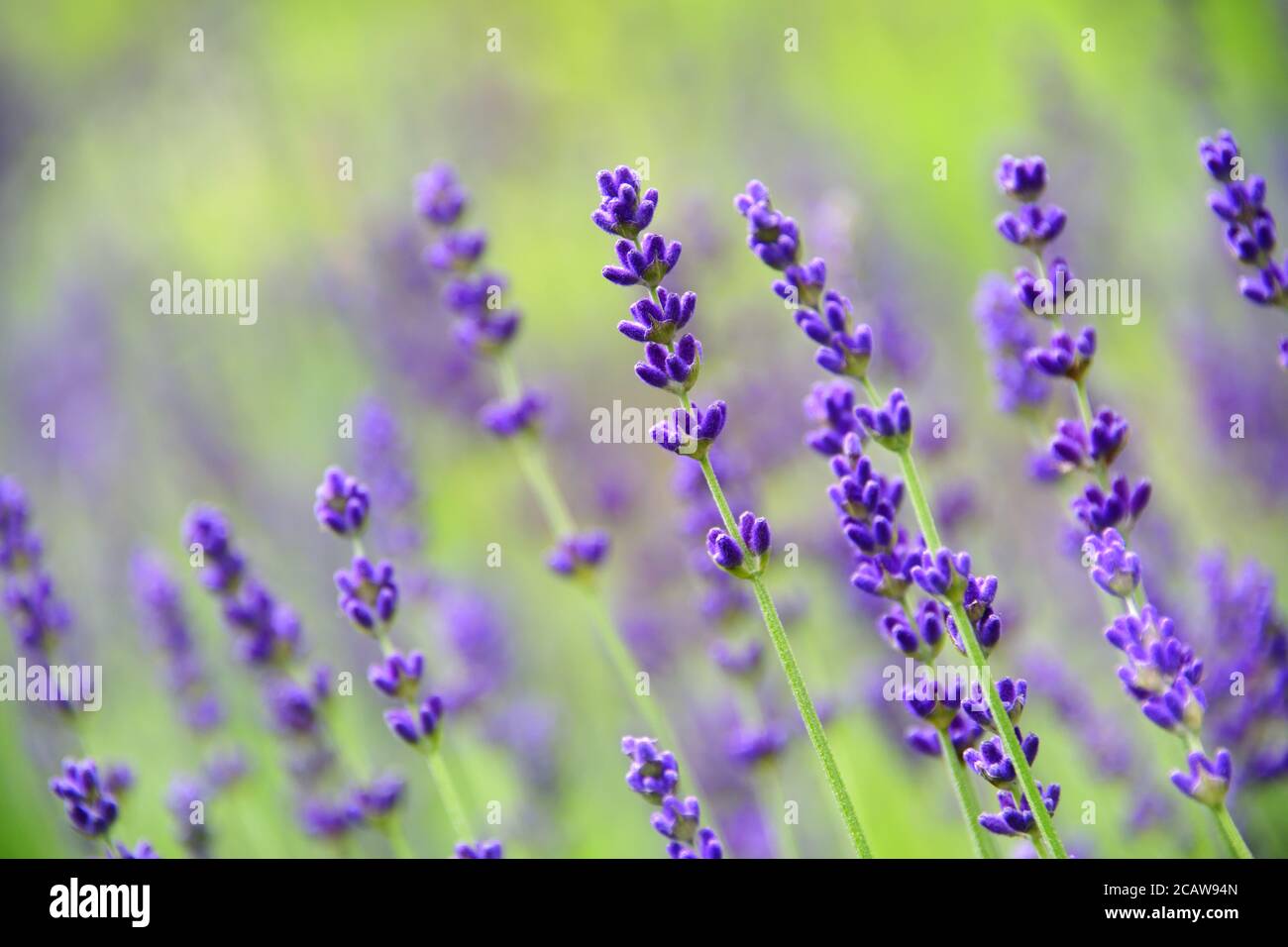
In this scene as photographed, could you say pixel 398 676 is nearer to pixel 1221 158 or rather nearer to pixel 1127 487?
pixel 1127 487

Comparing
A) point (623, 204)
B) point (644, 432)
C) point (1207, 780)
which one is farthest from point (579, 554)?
point (644, 432)

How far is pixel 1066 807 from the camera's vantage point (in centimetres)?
257

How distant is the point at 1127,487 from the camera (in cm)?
146

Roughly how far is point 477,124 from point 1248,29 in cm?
286

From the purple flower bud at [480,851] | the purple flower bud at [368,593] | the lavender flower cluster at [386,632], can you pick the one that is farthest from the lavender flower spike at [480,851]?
the purple flower bud at [368,593]

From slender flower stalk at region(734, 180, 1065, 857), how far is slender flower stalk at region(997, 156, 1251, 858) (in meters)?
0.14

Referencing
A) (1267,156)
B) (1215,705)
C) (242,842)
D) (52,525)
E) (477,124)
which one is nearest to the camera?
(1215,705)

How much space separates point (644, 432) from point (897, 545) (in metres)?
2.14

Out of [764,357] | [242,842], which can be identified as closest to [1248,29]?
[764,357]

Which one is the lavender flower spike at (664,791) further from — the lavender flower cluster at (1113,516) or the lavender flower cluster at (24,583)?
the lavender flower cluster at (24,583)

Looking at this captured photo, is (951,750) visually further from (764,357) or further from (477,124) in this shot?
(477,124)

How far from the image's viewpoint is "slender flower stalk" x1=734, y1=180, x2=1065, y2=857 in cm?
132

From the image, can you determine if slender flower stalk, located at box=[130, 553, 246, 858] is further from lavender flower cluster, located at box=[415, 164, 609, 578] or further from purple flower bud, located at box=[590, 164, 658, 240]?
purple flower bud, located at box=[590, 164, 658, 240]
